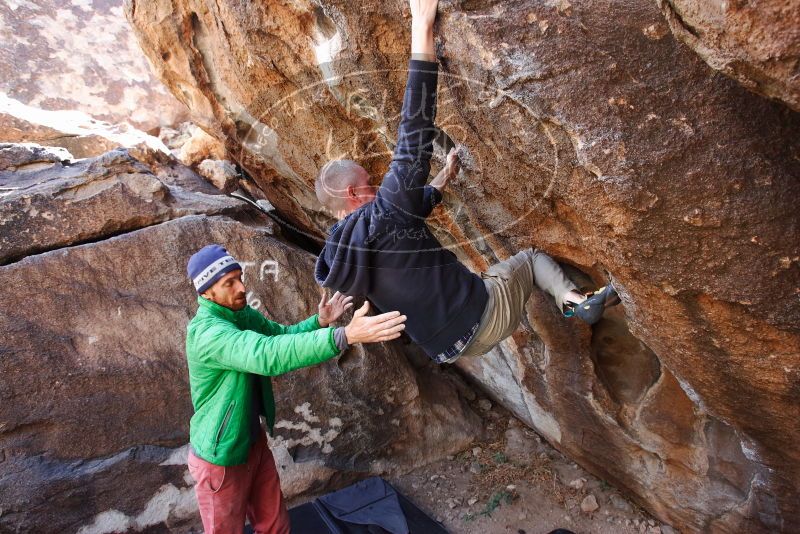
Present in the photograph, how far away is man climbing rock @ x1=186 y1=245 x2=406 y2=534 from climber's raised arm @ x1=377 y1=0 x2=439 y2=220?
0.51m

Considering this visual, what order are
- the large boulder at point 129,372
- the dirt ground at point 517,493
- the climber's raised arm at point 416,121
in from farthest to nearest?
the dirt ground at point 517,493
the large boulder at point 129,372
the climber's raised arm at point 416,121

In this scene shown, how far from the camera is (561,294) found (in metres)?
2.71

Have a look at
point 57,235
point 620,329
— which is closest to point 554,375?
point 620,329

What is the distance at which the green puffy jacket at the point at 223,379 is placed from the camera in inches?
91.3

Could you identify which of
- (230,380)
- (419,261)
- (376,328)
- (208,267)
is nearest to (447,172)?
(419,261)

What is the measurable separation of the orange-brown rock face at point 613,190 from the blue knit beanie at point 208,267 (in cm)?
129

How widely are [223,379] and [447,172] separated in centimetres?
150

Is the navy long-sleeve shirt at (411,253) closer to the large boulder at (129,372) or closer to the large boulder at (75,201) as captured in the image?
the large boulder at (129,372)

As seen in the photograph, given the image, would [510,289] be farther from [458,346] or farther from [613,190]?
[613,190]

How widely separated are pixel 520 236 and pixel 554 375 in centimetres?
127

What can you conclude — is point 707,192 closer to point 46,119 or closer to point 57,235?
point 57,235

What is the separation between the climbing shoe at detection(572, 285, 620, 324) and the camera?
8.30 ft

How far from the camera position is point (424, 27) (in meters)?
2.25

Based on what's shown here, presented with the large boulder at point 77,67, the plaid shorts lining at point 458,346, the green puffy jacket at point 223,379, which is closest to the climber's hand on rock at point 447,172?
the plaid shorts lining at point 458,346
